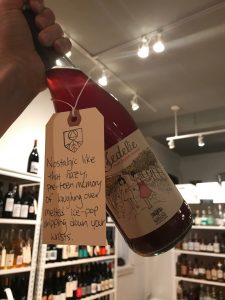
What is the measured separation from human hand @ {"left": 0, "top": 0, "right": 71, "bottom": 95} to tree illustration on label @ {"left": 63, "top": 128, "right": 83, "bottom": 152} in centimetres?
16

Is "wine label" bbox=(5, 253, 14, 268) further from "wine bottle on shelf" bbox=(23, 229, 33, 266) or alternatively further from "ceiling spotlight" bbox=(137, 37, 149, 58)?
"ceiling spotlight" bbox=(137, 37, 149, 58)

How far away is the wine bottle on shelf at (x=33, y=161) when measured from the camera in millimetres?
2396

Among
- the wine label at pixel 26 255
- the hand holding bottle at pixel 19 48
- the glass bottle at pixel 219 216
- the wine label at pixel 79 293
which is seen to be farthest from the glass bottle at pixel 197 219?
the hand holding bottle at pixel 19 48

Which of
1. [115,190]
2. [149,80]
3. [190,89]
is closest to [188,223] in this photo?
[115,190]

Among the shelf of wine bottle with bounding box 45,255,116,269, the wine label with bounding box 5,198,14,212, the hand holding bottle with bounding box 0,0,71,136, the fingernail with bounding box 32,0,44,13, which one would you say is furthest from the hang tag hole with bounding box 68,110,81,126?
the shelf of wine bottle with bounding box 45,255,116,269

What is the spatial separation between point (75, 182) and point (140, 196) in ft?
0.44

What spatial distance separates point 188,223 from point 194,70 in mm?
2498

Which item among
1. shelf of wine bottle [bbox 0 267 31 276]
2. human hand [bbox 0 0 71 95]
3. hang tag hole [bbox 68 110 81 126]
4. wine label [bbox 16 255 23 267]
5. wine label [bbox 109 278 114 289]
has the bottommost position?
wine label [bbox 109 278 114 289]

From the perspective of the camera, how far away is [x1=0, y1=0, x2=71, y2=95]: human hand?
23.5 inches

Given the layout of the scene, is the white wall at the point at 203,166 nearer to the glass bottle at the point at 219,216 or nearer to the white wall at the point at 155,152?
the white wall at the point at 155,152

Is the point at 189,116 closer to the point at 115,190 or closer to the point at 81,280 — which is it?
the point at 81,280

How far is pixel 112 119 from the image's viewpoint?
2.09 feet

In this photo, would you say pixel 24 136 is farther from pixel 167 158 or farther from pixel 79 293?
pixel 167 158

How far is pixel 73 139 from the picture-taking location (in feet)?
1.72
